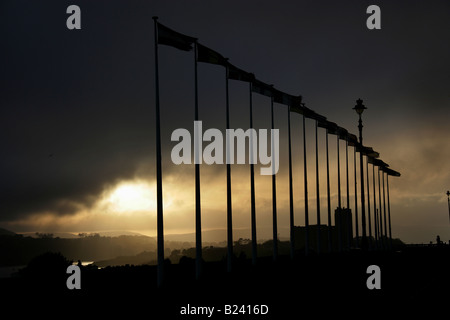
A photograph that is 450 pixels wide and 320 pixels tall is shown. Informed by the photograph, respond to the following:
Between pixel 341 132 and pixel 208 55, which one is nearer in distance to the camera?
pixel 208 55

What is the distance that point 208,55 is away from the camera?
139ft

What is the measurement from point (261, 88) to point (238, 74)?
558 cm

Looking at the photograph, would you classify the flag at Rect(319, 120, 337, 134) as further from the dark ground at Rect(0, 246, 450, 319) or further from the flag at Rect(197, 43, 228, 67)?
the flag at Rect(197, 43, 228, 67)

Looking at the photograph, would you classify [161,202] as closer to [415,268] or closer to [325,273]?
[325,273]

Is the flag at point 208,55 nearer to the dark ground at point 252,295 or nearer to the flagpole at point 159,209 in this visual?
the flagpole at point 159,209

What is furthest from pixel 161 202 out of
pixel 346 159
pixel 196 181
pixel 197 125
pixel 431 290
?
pixel 346 159

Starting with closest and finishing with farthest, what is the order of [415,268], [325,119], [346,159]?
[415,268]
[325,119]
[346,159]

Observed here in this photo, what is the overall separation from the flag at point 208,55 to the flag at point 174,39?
207 centimetres

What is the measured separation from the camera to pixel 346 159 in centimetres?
9131

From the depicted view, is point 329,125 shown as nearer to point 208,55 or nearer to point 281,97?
point 281,97

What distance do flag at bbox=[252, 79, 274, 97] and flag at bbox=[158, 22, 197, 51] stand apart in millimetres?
13877

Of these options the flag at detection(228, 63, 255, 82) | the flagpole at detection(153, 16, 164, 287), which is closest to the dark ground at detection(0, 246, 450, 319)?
the flagpole at detection(153, 16, 164, 287)

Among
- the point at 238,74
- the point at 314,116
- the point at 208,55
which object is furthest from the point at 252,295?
the point at 314,116
